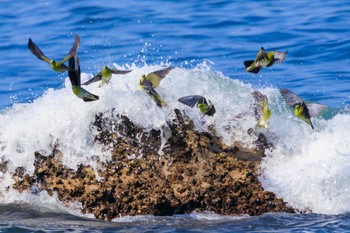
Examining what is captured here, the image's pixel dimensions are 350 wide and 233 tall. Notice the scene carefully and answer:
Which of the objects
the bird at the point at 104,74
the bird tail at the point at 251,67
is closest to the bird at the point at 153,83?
the bird at the point at 104,74

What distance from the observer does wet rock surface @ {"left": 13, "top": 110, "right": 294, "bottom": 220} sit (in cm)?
596

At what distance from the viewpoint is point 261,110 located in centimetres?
629

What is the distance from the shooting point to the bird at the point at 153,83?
6.25 metres

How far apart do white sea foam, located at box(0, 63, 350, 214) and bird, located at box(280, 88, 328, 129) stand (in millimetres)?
202

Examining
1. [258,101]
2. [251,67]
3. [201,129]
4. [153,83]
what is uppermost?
[251,67]

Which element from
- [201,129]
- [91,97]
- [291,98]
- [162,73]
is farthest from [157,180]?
[291,98]

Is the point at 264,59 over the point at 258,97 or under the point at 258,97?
over

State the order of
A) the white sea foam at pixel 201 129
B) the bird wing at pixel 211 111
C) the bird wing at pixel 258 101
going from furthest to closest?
the bird wing at pixel 258 101, the bird wing at pixel 211 111, the white sea foam at pixel 201 129

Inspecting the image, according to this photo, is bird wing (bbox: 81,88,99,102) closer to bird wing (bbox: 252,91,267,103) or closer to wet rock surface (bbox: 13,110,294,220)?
wet rock surface (bbox: 13,110,294,220)

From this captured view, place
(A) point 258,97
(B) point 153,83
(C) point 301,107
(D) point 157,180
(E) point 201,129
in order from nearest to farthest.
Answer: (D) point 157,180, (C) point 301,107, (E) point 201,129, (B) point 153,83, (A) point 258,97

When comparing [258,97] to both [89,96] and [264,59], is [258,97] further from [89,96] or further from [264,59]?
[89,96]

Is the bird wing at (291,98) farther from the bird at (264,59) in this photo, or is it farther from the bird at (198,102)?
the bird at (198,102)

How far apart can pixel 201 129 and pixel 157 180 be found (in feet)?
1.69

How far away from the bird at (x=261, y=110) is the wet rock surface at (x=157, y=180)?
274 mm
